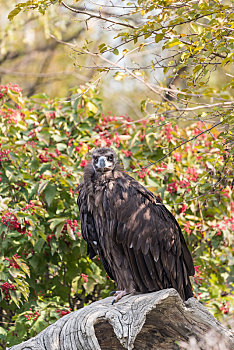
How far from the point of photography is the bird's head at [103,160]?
172 inches

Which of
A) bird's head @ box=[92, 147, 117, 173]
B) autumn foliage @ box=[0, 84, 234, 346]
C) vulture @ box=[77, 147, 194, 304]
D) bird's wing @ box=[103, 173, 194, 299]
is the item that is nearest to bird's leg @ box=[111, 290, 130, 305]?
vulture @ box=[77, 147, 194, 304]

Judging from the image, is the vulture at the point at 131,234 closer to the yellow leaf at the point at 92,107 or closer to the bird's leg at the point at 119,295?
the bird's leg at the point at 119,295

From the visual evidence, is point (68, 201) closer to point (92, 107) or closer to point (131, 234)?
point (92, 107)

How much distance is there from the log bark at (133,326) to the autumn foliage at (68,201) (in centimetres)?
120

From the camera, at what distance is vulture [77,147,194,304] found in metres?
4.14

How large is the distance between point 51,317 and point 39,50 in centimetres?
1042

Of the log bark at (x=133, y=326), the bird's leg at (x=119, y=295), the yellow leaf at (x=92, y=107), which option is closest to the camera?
the log bark at (x=133, y=326)

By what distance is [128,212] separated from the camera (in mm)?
4129

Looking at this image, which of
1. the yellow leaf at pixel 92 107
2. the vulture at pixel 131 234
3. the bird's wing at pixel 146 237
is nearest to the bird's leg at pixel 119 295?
the vulture at pixel 131 234

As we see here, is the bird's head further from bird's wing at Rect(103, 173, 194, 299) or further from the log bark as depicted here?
the log bark

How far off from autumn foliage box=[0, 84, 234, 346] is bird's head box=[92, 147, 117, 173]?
1.70 feet

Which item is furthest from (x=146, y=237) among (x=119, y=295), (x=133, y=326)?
(x=133, y=326)

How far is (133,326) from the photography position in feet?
10.9

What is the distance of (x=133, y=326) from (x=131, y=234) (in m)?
0.95
